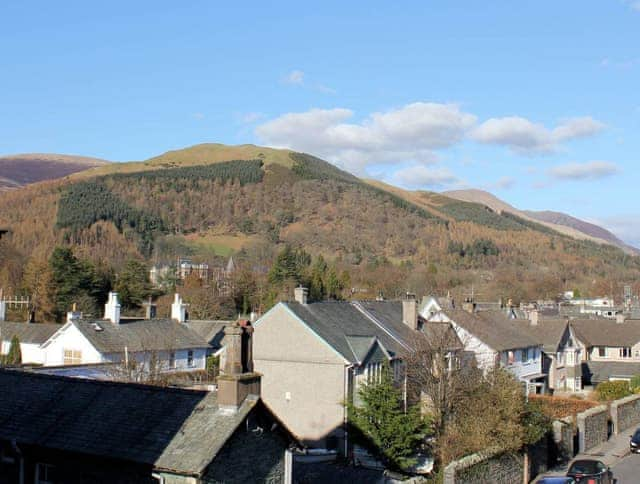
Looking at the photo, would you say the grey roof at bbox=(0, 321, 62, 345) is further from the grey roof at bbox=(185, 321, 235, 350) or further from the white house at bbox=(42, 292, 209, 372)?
the grey roof at bbox=(185, 321, 235, 350)

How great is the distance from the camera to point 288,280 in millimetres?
108312

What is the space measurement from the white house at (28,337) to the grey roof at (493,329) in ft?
97.5

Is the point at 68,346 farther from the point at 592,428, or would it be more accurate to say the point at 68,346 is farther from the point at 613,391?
the point at 613,391

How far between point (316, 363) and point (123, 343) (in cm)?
1652

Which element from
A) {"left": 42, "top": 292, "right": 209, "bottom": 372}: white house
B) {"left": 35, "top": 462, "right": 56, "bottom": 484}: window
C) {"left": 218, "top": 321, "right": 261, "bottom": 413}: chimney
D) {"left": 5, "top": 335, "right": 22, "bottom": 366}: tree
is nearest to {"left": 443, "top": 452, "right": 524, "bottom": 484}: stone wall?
{"left": 218, "top": 321, "right": 261, "bottom": 413}: chimney

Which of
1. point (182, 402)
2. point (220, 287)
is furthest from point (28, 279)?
point (182, 402)

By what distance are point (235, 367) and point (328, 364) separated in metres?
18.2

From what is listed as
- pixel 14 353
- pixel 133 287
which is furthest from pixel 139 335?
pixel 133 287

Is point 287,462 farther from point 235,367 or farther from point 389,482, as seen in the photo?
point 389,482

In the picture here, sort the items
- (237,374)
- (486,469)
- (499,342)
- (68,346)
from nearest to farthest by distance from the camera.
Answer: (237,374), (486,469), (68,346), (499,342)

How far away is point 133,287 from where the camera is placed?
3548 inches

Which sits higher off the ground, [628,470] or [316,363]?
[316,363]

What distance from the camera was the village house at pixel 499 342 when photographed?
49156 mm

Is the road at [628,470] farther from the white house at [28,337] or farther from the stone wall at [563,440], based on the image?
the white house at [28,337]
